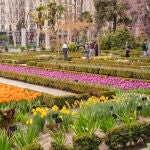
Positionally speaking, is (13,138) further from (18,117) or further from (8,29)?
(8,29)

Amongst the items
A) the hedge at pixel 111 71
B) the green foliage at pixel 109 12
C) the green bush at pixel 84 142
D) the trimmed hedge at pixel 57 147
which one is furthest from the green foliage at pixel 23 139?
the green foliage at pixel 109 12

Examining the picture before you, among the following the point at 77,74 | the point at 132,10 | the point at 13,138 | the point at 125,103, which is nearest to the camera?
the point at 13,138

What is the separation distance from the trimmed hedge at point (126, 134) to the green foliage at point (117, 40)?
27.3 meters

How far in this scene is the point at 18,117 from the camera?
8.24m

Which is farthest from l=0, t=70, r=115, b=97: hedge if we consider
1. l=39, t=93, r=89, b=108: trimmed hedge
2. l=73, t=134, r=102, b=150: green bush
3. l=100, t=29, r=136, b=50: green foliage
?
l=100, t=29, r=136, b=50: green foliage

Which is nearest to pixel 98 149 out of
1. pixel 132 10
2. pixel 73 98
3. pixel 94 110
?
pixel 94 110

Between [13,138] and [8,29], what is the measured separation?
267 ft

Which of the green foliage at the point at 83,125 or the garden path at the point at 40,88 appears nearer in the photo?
the green foliage at the point at 83,125

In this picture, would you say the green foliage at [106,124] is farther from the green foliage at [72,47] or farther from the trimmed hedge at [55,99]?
the green foliage at [72,47]

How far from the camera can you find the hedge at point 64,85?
12164 mm

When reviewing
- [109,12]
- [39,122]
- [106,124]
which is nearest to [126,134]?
[106,124]

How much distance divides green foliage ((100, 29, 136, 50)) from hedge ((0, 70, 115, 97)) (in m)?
16.8

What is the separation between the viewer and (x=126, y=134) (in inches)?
268

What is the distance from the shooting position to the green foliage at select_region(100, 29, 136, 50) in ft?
112
